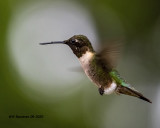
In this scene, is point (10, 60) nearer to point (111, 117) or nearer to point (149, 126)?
point (111, 117)

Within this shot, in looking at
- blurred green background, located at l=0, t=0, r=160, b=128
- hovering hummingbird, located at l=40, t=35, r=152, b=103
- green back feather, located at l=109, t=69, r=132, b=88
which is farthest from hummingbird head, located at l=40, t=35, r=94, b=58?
blurred green background, located at l=0, t=0, r=160, b=128

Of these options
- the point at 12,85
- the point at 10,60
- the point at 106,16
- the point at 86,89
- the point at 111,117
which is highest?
the point at 106,16

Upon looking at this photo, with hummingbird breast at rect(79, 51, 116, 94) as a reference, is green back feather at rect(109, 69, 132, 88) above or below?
below

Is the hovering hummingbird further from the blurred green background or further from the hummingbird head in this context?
the blurred green background

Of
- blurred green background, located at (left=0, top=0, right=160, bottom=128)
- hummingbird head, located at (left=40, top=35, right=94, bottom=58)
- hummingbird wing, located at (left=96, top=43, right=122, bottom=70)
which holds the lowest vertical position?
blurred green background, located at (left=0, top=0, right=160, bottom=128)

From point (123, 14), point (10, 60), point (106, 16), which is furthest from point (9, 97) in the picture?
point (123, 14)

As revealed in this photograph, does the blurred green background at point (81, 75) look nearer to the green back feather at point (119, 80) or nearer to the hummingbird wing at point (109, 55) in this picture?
the green back feather at point (119, 80)

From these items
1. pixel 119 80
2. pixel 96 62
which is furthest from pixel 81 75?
pixel 96 62
